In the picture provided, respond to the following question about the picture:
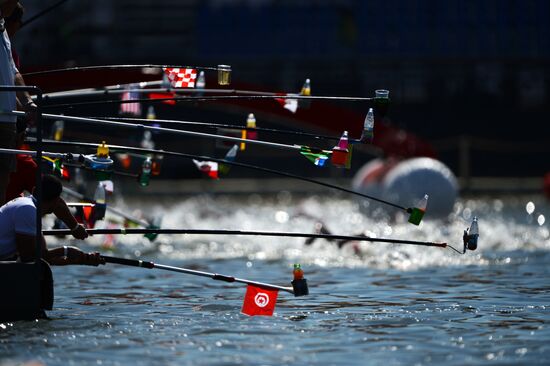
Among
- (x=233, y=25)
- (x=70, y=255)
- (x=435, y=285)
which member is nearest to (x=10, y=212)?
(x=70, y=255)

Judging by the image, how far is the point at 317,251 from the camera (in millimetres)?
19078

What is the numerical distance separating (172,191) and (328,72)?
417 inches

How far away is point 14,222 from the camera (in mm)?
10484

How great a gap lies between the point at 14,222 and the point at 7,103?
119 cm

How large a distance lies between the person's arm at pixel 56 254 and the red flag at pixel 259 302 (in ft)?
4.13

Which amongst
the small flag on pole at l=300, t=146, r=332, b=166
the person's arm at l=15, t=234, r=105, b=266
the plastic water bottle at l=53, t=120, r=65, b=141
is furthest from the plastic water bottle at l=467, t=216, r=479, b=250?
the plastic water bottle at l=53, t=120, r=65, b=141

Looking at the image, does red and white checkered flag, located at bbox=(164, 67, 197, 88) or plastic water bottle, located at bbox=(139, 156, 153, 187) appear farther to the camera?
plastic water bottle, located at bbox=(139, 156, 153, 187)

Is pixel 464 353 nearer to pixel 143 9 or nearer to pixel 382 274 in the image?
pixel 382 274

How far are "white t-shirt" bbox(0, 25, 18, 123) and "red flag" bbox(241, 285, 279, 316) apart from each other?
249cm

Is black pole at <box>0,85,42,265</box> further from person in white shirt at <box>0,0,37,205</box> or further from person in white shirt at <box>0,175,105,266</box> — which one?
person in white shirt at <box>0,0,37,205</box>

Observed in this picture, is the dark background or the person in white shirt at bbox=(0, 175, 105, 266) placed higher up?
the dark background

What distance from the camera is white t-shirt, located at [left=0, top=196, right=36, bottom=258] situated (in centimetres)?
1046

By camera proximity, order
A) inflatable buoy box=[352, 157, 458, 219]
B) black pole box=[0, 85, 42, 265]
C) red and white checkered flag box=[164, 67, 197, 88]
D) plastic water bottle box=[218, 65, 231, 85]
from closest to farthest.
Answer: black pole box=[0, 85, 42, 265]
plastic water bottle box=[218, 65, 231, 85]
red and white checkered flag box=[164, 67, 197, 88]
inflatable buoy box=[352, 157, 458, 219]

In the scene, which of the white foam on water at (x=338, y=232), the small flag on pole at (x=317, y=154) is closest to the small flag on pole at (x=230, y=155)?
the small flag on pole at (x=317, y=154)
